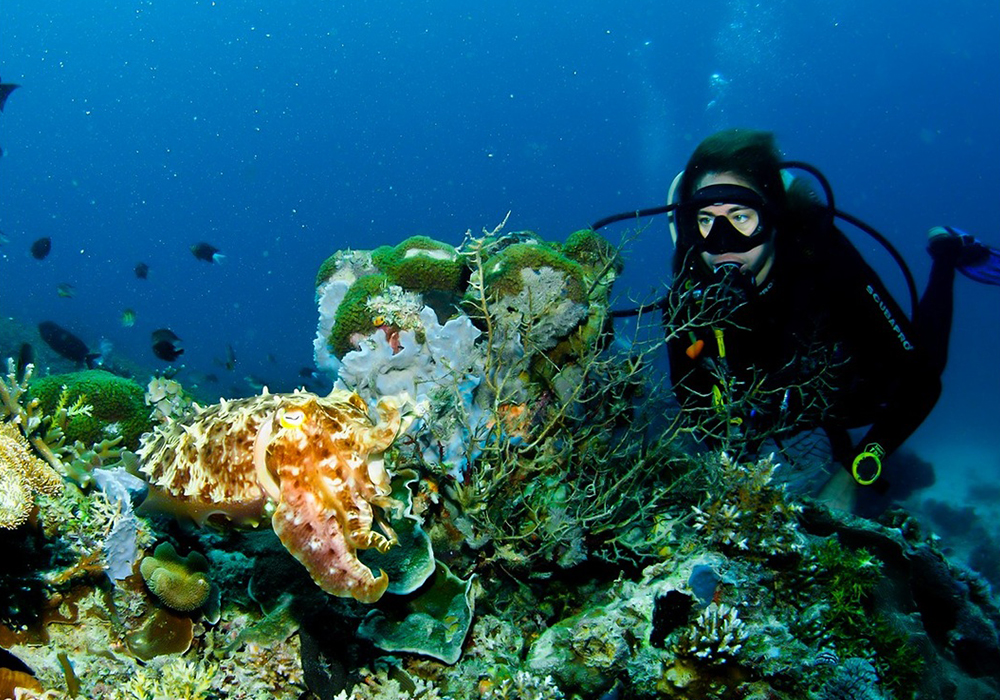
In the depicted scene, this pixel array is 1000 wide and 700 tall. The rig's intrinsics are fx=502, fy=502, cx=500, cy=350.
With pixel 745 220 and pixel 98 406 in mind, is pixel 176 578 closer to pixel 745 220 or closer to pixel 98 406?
pixel 98 406

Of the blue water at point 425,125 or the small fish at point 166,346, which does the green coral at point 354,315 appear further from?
the blue water at point 425,125

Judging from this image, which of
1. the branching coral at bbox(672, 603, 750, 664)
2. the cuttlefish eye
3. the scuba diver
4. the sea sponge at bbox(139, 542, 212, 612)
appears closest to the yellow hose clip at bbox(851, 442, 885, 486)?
the scuba diver

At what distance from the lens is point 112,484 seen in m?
2.67

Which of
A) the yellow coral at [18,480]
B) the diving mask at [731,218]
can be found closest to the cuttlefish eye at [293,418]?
the yellow coral at [18,480]

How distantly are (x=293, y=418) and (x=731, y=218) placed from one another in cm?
465

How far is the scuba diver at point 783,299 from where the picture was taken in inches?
195

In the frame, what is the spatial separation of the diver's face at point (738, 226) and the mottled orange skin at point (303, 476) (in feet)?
14.0

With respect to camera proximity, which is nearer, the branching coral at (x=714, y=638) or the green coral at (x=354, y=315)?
the branching coral at (x=714, y=638)

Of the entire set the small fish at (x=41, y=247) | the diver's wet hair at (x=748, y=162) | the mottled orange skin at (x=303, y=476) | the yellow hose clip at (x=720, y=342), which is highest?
the diver's wet hair at (x=748, y=162)

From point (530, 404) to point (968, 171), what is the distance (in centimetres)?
14361

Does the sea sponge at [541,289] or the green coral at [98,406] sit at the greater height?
the sea sponge at [541,289]

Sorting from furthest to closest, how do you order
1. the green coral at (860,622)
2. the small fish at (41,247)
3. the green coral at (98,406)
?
1. the small fish at (41,247)
2. the green coral at (98,406)
3. the green coral at (860,622)

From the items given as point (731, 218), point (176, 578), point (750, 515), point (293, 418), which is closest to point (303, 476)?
point (293, 418)

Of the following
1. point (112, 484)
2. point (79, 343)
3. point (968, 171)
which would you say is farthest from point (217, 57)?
point (968, 171)
